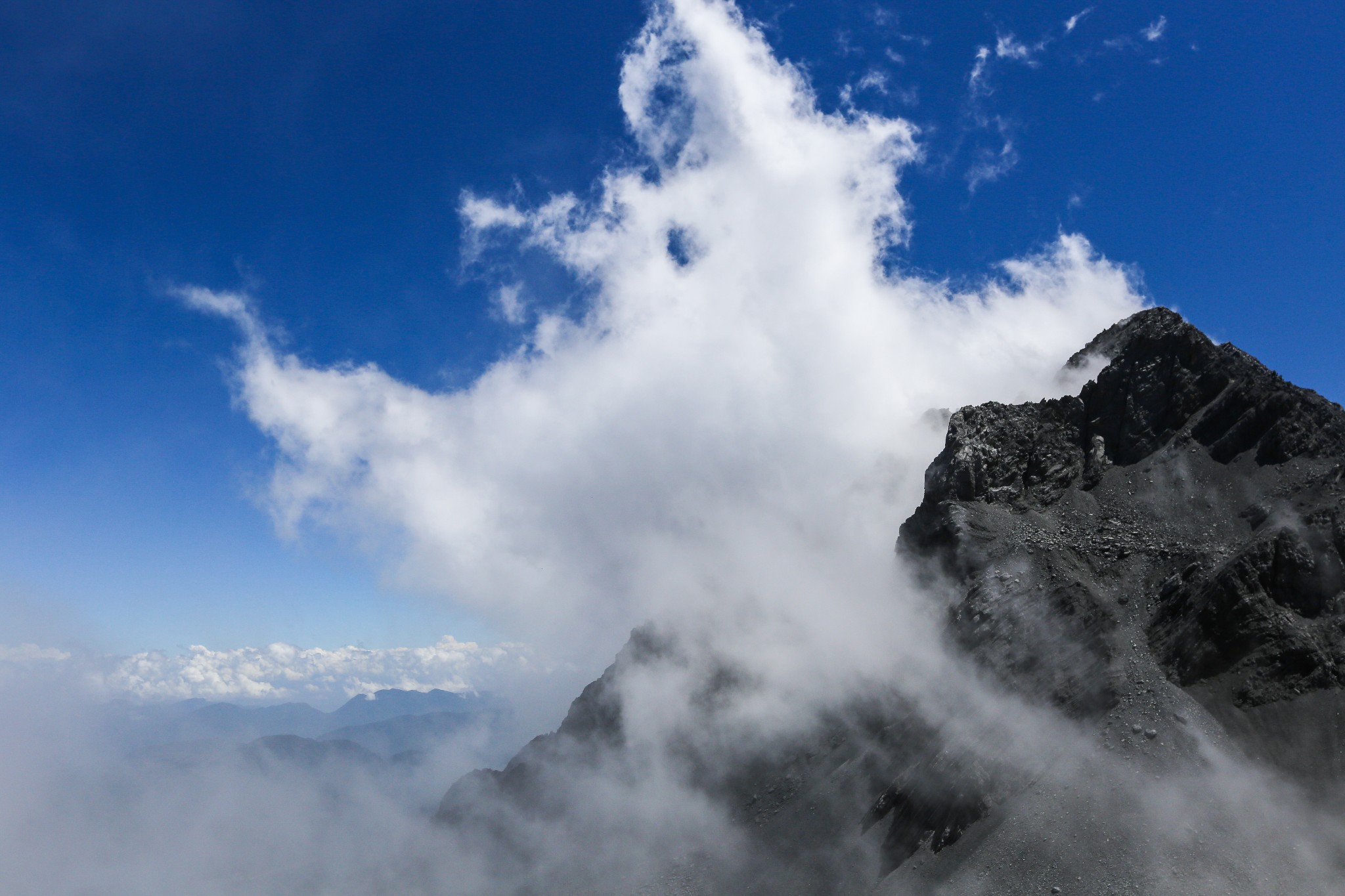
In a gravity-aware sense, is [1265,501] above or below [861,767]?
above

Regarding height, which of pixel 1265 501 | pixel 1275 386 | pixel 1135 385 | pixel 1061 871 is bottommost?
pixel 1061 871

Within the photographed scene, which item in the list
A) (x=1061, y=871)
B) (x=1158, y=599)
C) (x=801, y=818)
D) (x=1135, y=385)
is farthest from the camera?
(x=1135, y=385)

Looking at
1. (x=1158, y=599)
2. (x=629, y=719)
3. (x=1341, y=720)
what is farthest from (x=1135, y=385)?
(x=629, y=719)

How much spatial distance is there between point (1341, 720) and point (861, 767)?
33.7m

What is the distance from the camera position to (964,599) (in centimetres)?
6812

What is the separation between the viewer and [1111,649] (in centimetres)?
5775

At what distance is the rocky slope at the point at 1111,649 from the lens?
47.8m

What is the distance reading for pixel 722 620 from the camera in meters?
98.8

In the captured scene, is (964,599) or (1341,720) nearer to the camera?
(1341,720)

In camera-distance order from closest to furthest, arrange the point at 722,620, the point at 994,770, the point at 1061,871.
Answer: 1. the point at 1061,871
2. the point at 994,770
3. the point at 722,620

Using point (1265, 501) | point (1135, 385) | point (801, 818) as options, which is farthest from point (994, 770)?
point (1135, 385)

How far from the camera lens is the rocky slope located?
47.8 m

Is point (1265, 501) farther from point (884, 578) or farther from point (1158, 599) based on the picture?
point (884, 578)

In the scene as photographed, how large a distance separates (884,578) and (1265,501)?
110 feet
